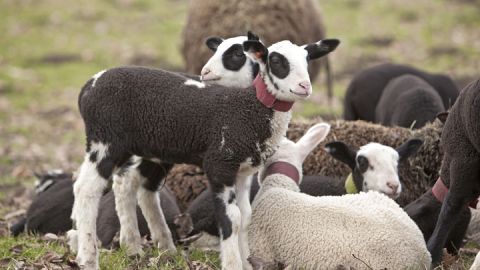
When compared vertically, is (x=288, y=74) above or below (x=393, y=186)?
above

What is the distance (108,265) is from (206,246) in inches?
42.7

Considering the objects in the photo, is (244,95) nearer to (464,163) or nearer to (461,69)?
(464,163)

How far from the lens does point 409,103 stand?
961cm

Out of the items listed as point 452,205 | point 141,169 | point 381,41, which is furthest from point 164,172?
point 381,41

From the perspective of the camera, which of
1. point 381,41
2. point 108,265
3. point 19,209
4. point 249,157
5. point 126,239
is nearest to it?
point 249,157

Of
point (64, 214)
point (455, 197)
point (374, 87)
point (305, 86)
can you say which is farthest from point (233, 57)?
point (374, 87)

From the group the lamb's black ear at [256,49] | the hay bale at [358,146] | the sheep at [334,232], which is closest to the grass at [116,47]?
the hay bale at [358,146]

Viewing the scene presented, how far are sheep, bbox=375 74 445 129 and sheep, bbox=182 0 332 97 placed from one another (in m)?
3.21

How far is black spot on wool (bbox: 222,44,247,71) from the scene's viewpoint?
21.1ft

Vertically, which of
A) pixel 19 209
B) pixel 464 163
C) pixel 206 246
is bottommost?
pixel 19 209

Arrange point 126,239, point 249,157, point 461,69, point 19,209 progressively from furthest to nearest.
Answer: point 461,69 < point 19,209 < point 126,239 < point 249,157

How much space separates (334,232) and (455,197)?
92 centimetres

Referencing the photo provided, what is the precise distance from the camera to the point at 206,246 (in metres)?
Answer: 7.16

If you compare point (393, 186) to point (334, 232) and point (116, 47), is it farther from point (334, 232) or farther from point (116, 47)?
point (116, 47)
